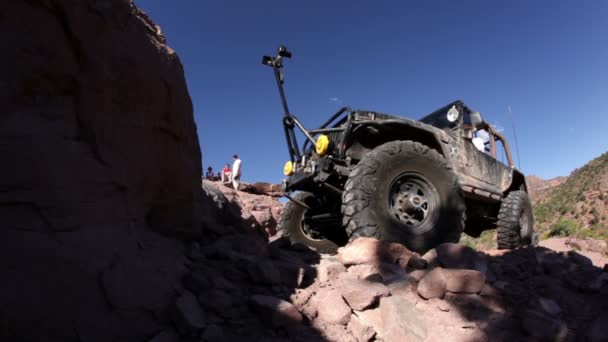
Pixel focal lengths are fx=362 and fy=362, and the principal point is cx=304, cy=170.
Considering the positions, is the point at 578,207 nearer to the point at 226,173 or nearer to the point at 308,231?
the point at 226,173

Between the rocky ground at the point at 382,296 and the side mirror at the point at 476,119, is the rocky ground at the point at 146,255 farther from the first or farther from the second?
the side mirror at the point at 476,119

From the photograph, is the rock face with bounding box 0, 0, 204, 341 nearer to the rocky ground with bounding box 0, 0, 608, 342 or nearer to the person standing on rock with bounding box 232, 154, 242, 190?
the rocky ground with bounding box 0, 0, 608, 342

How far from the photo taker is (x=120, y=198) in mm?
1818

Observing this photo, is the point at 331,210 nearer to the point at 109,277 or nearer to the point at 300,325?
the point at 300,325

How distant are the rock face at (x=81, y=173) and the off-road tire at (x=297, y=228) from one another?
2624mm

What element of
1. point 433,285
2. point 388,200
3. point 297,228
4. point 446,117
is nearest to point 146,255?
point 433,285

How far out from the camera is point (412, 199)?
3535 mm

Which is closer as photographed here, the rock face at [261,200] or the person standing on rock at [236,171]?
the rock face at [261,200]

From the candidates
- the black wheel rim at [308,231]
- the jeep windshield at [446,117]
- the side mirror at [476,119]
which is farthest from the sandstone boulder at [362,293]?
the side mirror at [476,119]

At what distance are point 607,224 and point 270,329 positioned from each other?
1113 inches

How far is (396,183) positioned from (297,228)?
5.52 feet

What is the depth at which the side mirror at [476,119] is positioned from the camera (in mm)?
5574

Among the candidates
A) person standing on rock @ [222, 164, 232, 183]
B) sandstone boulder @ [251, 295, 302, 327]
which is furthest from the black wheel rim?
person standing on rock @ [222, 164, 232, 183]

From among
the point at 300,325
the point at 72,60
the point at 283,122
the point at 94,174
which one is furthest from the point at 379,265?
the point at 283,122
